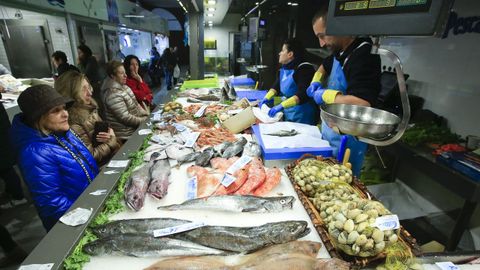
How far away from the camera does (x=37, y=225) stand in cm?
354

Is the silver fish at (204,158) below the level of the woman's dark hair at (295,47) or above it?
below

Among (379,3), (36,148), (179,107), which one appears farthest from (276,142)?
(179,107)

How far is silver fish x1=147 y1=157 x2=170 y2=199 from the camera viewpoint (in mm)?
1928

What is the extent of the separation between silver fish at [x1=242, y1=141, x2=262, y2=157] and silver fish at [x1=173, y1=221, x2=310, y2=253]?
997 mm

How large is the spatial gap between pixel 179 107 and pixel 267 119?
66.9 inches

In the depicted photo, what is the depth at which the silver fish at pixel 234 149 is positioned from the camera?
252 centimetres

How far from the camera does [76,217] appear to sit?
157 cm

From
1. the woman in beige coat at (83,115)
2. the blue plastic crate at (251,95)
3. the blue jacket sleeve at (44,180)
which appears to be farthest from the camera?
the blue plastic crate at (251,95)

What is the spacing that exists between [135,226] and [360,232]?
50.4 inches

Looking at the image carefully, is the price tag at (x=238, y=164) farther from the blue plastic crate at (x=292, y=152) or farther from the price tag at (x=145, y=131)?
the price tag at (x=145, y=131)

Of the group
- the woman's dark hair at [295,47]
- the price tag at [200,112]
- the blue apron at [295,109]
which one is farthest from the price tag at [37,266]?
the woman's dark hair at [295,47]

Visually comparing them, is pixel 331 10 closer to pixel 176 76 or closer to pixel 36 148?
pixel 36 148

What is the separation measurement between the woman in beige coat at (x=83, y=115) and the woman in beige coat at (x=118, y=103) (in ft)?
2.62

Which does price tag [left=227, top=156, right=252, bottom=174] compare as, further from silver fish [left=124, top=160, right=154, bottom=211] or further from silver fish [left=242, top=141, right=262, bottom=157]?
silver fish [left=124, top=160, right=154, bottom=211]
